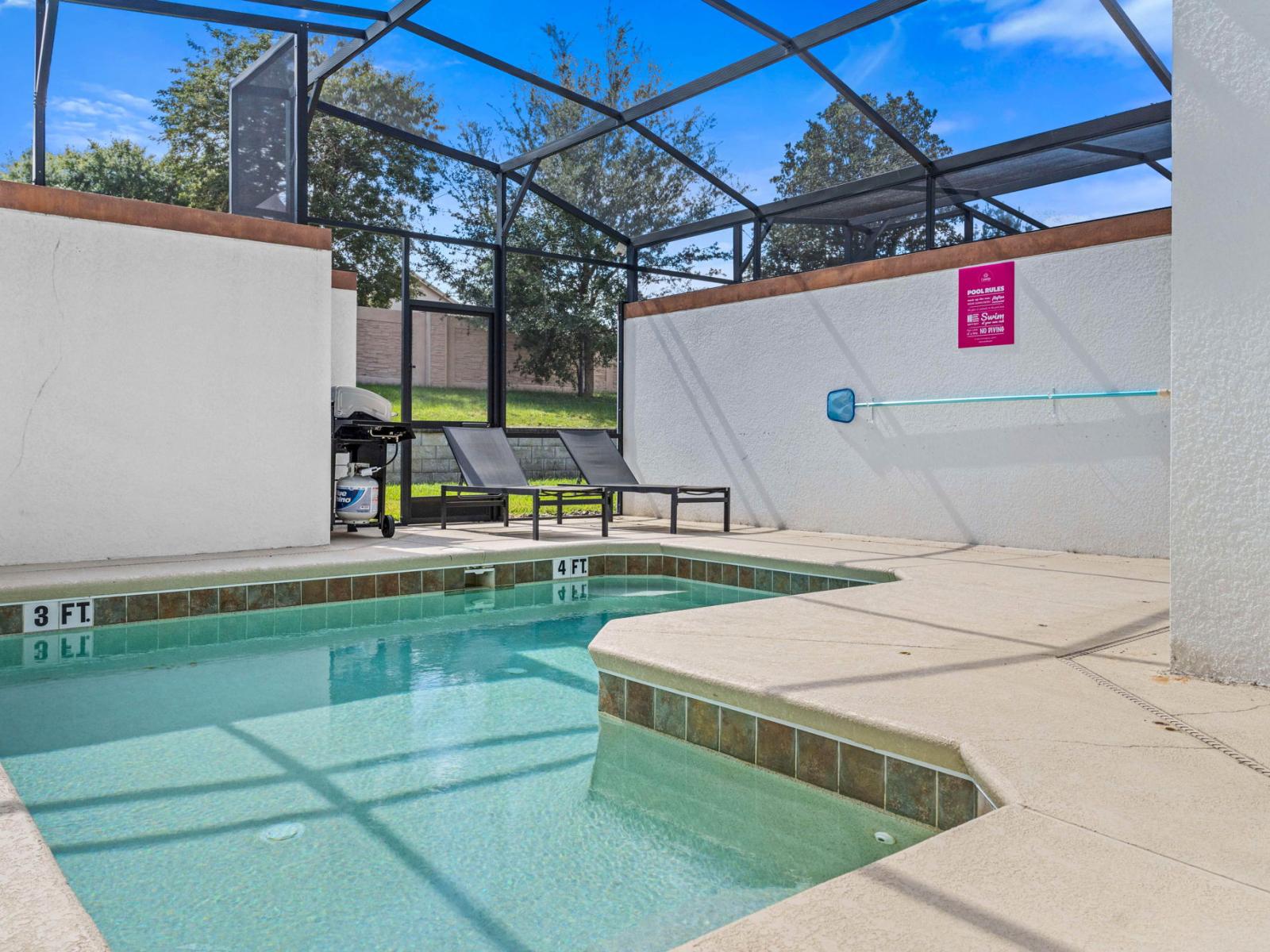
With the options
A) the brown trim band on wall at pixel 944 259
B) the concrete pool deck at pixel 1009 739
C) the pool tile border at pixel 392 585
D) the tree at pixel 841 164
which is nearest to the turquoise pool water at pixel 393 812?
the concrete pool deck at pixel 1009 739

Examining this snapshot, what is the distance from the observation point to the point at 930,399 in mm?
6875

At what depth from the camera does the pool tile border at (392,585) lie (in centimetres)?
Answer: 450

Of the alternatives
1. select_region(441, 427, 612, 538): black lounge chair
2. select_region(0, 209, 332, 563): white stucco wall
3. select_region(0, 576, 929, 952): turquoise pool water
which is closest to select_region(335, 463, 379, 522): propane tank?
select_region(0, 209, 332, 563): white stucco wall

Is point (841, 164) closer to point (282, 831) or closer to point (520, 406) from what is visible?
point (520, 406)

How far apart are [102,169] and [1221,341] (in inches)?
583

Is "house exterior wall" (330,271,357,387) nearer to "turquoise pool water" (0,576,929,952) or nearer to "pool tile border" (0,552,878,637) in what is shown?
"pool tile border" (0,552,878,637)

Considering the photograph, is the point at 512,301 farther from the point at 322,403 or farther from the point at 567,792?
the point at 567,792

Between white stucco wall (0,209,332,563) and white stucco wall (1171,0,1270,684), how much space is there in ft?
16.4

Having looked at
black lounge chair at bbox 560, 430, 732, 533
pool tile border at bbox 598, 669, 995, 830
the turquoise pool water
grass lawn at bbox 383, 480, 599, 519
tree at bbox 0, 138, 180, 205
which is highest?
tree at bbox 0, 138, 180, 205

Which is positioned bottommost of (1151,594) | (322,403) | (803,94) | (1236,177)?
(1151,594)

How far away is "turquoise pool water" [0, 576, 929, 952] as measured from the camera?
1.75 meters

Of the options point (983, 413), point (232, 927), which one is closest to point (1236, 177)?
point (232, 927)

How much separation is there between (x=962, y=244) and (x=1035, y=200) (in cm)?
57

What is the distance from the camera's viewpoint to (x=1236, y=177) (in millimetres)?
2475
